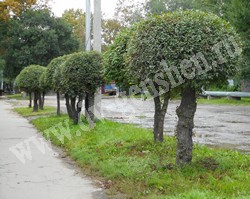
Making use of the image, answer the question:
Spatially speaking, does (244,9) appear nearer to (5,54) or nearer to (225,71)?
(225,71)

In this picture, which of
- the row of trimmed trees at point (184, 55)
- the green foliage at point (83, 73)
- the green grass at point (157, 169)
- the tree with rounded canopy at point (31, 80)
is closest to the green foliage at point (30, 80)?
the tree with rounded canopy at point (31, 80)

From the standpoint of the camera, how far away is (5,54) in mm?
47875

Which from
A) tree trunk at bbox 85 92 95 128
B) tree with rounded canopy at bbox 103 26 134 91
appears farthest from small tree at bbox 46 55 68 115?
tree with rounded canopy at bbox 103 26 134 91

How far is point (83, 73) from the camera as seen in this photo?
14188mm

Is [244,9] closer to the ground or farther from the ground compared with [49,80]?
farther from the ground

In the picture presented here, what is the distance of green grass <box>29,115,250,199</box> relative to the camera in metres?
6.27

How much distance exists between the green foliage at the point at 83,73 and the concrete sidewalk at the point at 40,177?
292 centimetres

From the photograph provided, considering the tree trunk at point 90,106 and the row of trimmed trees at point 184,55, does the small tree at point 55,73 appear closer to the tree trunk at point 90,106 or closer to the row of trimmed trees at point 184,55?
the tree trunk at point 90,106

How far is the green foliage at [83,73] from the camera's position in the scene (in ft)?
46.6

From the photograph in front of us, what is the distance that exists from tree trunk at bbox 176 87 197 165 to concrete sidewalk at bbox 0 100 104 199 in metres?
1.58

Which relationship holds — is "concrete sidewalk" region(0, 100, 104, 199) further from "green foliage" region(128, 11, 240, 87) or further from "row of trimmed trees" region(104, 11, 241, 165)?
"green foliage" region(128, 11, 240, 87)

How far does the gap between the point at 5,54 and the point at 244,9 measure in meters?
30.3

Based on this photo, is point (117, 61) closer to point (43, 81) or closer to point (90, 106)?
point (90, 106)

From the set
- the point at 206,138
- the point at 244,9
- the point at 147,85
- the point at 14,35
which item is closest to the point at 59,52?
the point at 14,35
